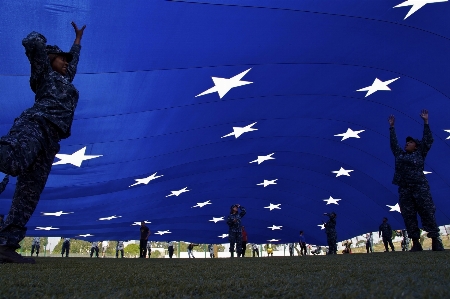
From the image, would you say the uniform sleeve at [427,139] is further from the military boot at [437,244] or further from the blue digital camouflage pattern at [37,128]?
the blue digital camouflage pattern at [37,128]

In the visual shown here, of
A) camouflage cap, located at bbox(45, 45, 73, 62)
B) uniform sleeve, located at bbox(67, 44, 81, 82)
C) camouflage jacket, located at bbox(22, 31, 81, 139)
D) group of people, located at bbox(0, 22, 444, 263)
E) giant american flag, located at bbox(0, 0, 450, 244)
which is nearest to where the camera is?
group of people, located at bbox(0, 22, 444, 263)

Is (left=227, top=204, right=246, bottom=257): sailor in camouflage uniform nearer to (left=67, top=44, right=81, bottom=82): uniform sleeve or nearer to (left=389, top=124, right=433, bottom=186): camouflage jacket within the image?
(left=389, top=124, right=433, bottom=186): camouflage jacket

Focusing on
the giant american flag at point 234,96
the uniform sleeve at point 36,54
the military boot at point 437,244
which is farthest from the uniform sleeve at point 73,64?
the military boot at point 437,244

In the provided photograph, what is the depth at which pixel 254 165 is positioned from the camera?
69.3ft

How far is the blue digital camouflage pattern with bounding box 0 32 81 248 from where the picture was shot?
11.8ft

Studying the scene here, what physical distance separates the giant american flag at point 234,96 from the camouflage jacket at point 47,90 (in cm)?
391

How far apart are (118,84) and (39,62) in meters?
6.12

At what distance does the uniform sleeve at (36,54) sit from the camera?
3689 millimetres

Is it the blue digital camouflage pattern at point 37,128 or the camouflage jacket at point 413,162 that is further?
the camouflage jacket at point 413,162

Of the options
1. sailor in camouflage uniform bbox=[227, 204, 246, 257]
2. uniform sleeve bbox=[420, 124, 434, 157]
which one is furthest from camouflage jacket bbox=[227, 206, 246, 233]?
uniform sleeve bbox=[420, 124, 434, 157]

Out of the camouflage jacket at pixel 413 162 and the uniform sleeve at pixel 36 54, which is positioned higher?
the uniform sleeve at pixel 36 54

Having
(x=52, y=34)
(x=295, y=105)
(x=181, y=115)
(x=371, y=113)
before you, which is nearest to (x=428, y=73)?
(x=371, y=113)

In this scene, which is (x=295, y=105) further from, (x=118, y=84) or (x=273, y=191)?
(x=273, y=191)

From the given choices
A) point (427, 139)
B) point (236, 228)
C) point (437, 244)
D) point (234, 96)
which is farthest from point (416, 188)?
point (236, 228)
